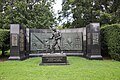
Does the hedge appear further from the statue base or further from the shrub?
the shrub

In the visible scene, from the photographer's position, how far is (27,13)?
87.9 feet

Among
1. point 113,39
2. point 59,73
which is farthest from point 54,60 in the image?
point 113,39

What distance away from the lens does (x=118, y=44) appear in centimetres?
1417

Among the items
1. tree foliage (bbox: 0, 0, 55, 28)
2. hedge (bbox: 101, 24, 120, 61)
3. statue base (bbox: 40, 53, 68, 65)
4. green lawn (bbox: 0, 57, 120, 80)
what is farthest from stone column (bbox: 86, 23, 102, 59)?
tree foliage (bbox: 0, 0, 55, 28)

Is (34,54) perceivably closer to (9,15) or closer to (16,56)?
(16,56)

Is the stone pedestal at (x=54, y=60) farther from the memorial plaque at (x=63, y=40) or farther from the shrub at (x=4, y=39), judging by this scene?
the memorial plaque at (x=63, y=40)

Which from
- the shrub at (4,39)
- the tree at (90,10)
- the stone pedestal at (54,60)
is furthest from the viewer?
the tree at (90,10)

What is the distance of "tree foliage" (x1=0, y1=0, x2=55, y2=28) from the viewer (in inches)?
1027

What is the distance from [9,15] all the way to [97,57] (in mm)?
14724

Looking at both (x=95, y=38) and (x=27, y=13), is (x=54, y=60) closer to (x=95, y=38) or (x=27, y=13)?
(x=95, y=38)

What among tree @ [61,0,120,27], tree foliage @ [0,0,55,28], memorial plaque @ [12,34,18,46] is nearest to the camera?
memorial plaque @ [12,34,18,46]

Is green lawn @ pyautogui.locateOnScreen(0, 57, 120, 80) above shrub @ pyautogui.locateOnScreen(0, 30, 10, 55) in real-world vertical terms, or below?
below

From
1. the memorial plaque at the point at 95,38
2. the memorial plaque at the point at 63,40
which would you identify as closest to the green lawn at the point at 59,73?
the memorial plaque at the point at 95,38

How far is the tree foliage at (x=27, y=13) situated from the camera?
26078 mm
